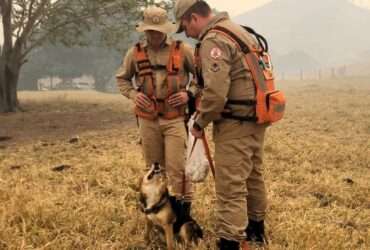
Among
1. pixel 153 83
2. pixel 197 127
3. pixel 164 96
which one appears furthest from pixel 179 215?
pixel 153 83

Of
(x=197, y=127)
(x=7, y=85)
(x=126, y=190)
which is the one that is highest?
(x=7, y=85)

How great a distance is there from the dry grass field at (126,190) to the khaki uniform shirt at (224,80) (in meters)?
1.24

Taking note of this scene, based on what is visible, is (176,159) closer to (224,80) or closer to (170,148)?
(170,148)

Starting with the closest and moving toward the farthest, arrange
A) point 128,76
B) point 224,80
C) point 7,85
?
point 224,80 → point 128,76 → point 7,85

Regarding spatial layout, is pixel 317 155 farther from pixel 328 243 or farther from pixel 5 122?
pixel 5 122

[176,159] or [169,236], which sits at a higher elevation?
[176,159]

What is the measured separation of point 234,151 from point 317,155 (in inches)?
254

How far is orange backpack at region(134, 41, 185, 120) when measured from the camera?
513 centimetres

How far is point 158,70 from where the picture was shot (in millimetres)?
5180

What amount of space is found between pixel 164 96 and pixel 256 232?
65.9 inches

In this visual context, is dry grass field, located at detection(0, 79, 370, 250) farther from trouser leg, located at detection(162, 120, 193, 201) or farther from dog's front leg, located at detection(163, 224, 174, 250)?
trouser leg, located at detection(162, 120, 193, 201)

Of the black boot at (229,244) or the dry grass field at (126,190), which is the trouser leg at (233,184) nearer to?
the black boot at (229,244)

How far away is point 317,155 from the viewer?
33.7ft

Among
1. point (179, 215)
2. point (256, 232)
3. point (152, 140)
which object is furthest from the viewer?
point (152, 140)
